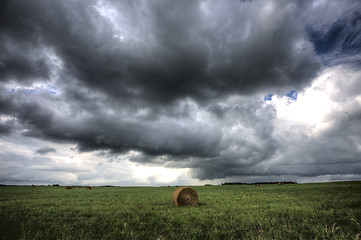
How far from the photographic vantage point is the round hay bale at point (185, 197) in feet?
53.1

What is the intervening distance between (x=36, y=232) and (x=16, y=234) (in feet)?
2.14

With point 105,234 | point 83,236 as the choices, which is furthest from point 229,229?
point 83,236

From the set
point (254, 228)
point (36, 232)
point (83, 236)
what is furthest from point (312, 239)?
point (36, 232)

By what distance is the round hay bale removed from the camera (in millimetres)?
16188

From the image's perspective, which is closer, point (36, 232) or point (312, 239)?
point (312, 239)

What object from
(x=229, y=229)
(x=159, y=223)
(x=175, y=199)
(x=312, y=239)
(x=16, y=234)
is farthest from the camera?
(x=175, y=199)

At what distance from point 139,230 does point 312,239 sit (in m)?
6.75

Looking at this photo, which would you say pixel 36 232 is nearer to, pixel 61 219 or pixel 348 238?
pixel 61 219

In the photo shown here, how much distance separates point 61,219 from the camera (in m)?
9.64

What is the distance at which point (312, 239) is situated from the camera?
6859 millimetres

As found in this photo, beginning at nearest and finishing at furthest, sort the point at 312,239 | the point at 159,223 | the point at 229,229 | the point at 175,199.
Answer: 1. the point at 312,239
2. the point at 229,229
3. the point at 159,223
4. the point at 175,199

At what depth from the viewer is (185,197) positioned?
1656 centimetres

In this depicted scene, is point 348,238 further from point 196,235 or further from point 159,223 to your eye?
point 159,223

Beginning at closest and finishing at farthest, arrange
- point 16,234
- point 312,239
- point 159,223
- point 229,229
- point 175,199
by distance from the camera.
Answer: point 312,239 < point 16,234 < point 229,229 < point 159,223 < point 175,199
